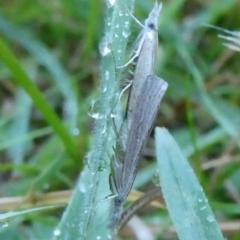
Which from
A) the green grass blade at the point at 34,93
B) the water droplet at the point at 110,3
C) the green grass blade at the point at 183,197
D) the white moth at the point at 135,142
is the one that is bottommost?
the green grass blade at the point at 183,197

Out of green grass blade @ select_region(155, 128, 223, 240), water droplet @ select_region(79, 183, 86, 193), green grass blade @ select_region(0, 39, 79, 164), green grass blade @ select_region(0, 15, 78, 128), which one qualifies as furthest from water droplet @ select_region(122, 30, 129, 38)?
green grass blade @ select_region(0, 15, 78, 128)

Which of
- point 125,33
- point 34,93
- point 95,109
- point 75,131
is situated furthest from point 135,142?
point 75,131

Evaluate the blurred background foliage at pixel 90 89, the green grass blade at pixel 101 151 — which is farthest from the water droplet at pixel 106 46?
the blurred background foliage at pixel 90 89

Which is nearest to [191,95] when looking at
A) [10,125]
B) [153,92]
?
[10,125]

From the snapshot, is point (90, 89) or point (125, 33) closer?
point (125, 33)

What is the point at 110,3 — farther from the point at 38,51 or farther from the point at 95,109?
the point at 38,51

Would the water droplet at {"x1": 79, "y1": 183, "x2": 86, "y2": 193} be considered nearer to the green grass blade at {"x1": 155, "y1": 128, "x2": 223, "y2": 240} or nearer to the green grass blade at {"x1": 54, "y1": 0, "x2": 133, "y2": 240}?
the green grass blade at {"x1": 54, "y1": 0, "x2": 133, "y2": 240}

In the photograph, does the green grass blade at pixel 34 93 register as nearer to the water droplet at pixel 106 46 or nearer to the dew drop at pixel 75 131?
the dew drop at pixel 75 131

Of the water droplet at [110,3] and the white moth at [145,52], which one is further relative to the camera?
the white moth at [145,52]

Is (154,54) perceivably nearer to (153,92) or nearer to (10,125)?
(153,92)
